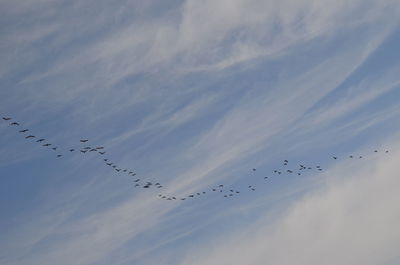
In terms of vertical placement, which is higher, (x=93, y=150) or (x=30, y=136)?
(x=30, y=136)

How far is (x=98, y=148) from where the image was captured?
95.1 m

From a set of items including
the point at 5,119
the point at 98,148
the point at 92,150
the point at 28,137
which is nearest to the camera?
the point at 5,119

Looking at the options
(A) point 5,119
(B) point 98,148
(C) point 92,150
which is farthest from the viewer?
(B) point 98,148

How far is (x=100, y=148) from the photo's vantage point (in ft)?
319

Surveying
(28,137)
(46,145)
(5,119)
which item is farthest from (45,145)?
(5,119)

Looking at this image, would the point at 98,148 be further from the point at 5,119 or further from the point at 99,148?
the point at 5,119

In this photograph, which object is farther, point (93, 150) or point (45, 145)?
point (93, 150)

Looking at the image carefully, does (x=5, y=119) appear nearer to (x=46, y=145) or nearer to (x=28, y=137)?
(x=28, y=137)

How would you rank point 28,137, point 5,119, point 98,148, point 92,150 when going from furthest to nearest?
1. point 98,148
2. point 92,150
3. point 28,137
4. point 5,119

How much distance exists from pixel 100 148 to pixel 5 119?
3269cm

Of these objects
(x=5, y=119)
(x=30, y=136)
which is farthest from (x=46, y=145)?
(x=5, y=119)

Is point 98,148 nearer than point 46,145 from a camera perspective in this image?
No

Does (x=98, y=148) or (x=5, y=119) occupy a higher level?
(x=5, y=119)

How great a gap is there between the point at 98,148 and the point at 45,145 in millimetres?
18275
